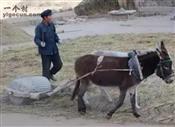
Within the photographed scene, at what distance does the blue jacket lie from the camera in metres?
12.3

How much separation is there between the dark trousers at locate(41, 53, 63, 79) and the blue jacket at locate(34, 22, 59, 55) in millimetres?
162

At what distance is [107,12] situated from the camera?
29.0m

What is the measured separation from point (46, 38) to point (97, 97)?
1.69 metres

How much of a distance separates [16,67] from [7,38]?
5.66 m


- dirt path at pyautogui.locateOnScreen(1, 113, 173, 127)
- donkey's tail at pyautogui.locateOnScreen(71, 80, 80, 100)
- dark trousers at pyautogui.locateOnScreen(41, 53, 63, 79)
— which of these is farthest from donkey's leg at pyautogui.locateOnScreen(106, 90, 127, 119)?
dark trousers at pyautogui.locateOnScreen(41, 53, 63, 79)

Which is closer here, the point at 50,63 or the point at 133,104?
the point at 133,104

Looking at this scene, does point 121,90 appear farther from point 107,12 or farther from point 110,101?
point 107,12

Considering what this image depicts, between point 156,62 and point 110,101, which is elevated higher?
point 156,62

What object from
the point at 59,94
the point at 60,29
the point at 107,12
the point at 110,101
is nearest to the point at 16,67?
the point at 59,94

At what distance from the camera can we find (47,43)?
12406 millimetres

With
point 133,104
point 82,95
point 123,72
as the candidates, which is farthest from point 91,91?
point 123,72

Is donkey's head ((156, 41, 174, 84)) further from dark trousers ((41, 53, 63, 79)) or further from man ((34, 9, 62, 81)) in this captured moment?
dark trousers ((41, 53, 63, 79))

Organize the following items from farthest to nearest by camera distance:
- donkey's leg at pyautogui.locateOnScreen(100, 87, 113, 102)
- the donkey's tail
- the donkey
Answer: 1. donkey's leg at pyautogui.locateOnScreen(100, 87, 113, 102)
2. the donkey's tail
3. the donkey

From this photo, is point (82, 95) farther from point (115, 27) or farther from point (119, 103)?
point (115, 27)
